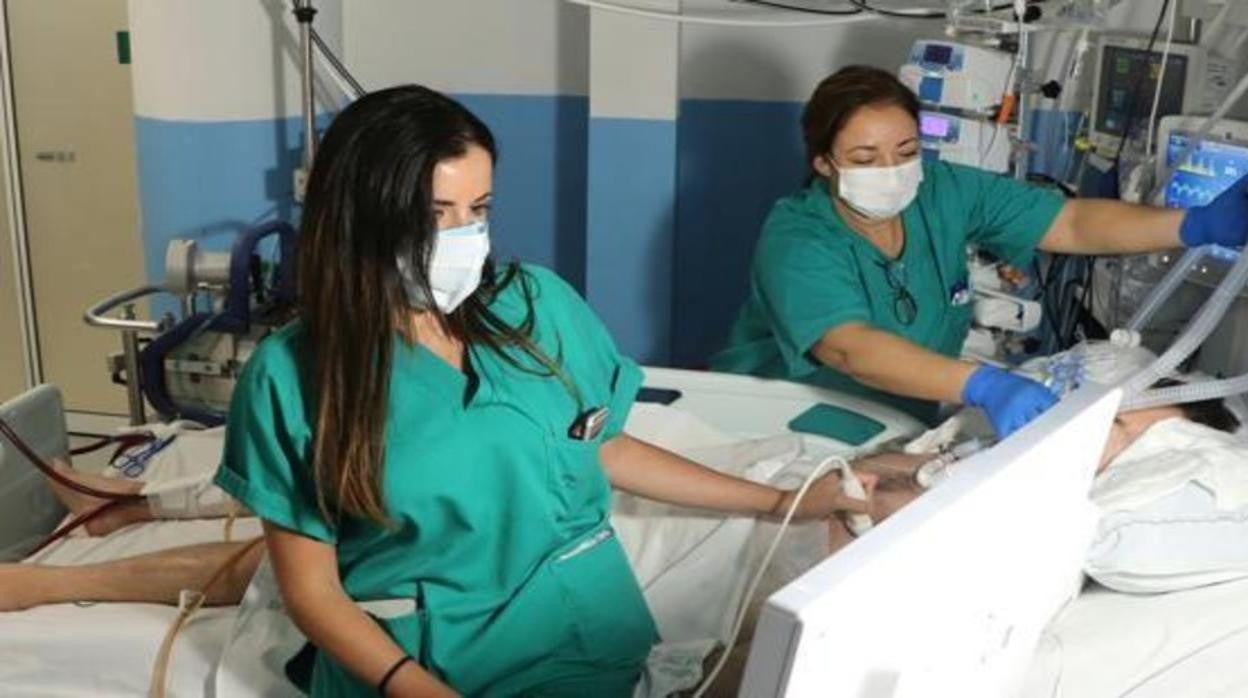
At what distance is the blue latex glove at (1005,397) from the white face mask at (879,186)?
1.25 feet

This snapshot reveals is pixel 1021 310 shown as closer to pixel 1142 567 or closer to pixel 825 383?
pixel 825 383

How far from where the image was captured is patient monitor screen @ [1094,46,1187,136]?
2.42 meters

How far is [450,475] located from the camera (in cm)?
138

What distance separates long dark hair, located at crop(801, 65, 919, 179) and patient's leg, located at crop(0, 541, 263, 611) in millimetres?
1079

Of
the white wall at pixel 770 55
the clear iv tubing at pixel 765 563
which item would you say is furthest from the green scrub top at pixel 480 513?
the white wall at pixel 770 55

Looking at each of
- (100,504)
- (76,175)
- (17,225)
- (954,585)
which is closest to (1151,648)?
(954,585)

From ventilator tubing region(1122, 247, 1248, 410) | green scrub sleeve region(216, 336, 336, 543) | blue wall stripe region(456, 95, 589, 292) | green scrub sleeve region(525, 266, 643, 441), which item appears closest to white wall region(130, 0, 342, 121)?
blue wall stripe region(456, 95, 589, 292)

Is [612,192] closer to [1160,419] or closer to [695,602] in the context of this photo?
[695,602]

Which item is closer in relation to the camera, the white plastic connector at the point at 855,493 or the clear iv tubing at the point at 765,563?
A: the clear iv tubing at the point at 765,563

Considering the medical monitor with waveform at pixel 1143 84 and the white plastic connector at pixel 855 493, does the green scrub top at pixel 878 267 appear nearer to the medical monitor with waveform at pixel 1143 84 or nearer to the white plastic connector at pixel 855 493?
the medical monitor with waveform at pixel 1143 84

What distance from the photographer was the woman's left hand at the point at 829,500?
154cm

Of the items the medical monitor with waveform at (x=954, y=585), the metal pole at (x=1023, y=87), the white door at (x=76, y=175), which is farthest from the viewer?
the white door at (x=76, y=175)

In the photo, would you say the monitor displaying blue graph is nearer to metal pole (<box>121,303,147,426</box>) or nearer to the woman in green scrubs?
the woman in green scrubs

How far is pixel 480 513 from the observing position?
1.41 meters
